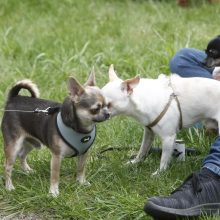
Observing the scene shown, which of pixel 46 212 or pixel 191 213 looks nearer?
pixel 191 213

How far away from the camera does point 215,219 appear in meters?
3.12

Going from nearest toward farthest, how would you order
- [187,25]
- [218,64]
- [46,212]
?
[46,212], [218,64], [187,25]

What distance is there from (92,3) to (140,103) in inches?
185

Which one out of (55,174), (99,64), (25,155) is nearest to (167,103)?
(55,174)

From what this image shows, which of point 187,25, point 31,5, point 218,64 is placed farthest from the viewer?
point 31,5

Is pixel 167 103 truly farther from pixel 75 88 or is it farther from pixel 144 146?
pixel 75 88

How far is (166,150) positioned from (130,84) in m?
0.49

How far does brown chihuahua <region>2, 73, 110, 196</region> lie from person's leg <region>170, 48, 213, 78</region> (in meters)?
0.93

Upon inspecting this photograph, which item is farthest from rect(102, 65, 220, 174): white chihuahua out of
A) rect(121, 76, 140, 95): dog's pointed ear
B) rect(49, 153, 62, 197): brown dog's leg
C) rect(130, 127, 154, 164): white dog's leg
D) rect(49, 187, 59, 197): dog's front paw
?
rect(49, 187, 59, 197): dog's front paw

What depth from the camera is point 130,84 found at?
3.55 metres

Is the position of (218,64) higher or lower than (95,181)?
higher

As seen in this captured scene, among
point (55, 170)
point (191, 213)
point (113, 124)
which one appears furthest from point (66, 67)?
point (191, 213)

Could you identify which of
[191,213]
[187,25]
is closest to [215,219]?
[191,213]

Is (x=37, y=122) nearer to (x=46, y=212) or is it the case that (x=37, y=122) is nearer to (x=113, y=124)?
(x=46, y=212)
